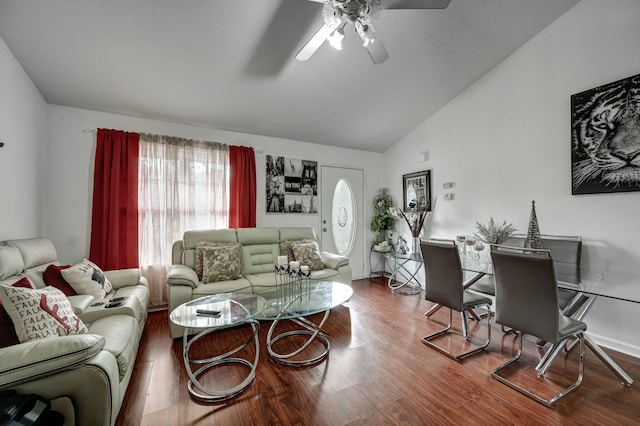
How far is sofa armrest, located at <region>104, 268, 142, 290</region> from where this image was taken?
2.71 metres

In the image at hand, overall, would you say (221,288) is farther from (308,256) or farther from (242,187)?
(242,187)

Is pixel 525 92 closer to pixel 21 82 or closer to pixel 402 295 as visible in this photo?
pixel 402 295

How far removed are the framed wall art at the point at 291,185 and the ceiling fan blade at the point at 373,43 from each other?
234 centimetres

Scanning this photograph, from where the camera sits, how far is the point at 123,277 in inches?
108

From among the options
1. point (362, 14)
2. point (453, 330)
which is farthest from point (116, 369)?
point (453, 330)

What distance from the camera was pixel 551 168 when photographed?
2.86 meters

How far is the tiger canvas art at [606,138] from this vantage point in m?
2.33

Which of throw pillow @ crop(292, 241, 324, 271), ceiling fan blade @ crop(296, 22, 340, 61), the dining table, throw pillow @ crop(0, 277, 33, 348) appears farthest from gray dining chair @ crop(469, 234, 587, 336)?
throw pillow @ crop(0, 277, 33, 348)

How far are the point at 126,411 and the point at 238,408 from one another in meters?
0.71

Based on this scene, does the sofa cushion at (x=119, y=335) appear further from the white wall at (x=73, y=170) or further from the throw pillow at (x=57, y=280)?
the white wall at (x=73, y=170)

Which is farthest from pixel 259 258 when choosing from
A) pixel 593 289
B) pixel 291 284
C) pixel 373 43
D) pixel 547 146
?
pixel 547 146

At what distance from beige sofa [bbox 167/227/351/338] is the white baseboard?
2.57 metres

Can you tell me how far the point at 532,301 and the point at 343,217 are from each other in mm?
3267

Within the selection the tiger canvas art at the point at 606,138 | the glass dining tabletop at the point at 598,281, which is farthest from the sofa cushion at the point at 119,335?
the tiger canvas art at the point at 606,138
